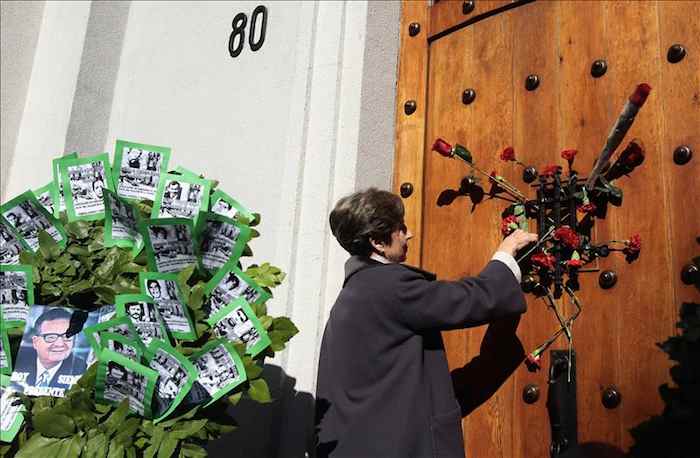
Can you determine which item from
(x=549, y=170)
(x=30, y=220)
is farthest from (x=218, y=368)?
(x=549, y=170)

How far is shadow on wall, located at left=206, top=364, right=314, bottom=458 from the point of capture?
252 centimetres

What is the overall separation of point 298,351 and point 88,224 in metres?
0.83

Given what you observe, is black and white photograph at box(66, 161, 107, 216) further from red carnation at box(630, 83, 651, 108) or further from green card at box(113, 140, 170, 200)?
red carnation at box(630, 83, 651, 108)

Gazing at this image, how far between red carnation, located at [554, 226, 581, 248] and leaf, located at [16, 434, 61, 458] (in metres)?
1.46

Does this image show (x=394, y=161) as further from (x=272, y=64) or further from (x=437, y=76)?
(x=272, y=64)

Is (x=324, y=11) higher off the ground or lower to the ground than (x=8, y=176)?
higher

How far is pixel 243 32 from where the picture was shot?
3.24m

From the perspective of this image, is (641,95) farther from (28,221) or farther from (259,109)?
(28,221)

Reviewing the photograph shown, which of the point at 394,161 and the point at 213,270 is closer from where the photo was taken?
the point at 213,270

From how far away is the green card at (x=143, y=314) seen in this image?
1.87 metres

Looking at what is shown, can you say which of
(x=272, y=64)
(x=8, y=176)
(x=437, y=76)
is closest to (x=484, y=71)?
(x=437, y=76)

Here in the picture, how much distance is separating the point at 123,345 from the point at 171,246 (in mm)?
286

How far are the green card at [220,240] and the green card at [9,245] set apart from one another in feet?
1.79

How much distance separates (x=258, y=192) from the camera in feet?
9.59
